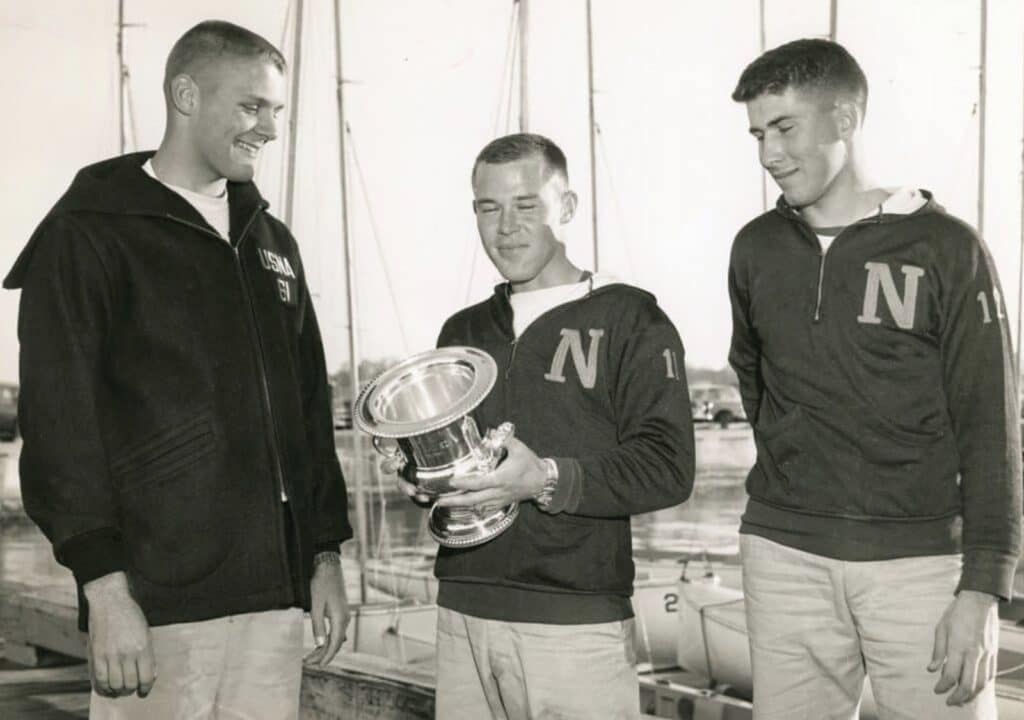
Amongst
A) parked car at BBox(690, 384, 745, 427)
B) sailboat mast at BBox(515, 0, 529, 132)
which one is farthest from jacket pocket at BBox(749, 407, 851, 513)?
sailboat mast at BBox(515, 0, 529, 132)

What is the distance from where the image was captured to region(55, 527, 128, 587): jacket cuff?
1931mm

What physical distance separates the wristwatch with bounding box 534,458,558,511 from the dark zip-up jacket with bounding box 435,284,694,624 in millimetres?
31

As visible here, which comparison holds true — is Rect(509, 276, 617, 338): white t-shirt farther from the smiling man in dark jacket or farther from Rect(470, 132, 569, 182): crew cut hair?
the smiling man in dark jacket

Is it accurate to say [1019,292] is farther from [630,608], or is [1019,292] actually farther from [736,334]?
[630,608]

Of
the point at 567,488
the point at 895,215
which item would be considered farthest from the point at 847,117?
the point at 567,488

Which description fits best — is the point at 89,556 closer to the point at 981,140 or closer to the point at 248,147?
the point at 248,147

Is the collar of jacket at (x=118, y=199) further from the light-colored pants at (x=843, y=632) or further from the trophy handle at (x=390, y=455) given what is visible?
the light-colored pants at (x=843, y=632)

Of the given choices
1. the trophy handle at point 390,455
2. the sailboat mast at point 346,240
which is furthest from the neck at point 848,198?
the sailboat mast at point 346,240

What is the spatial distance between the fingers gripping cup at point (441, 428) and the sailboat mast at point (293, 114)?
428 cm

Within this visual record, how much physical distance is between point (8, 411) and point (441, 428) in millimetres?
4449

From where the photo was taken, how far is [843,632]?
85.9 inches

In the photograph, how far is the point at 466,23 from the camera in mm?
5828

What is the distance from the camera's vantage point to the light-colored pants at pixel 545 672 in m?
2.14

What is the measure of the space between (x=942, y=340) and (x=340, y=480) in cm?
127
